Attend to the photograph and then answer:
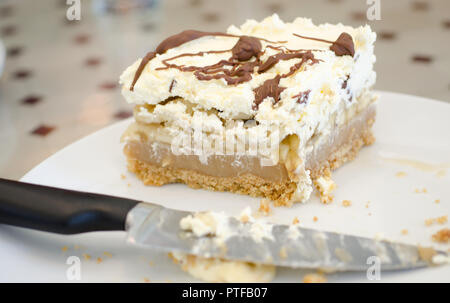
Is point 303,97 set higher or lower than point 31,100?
higher

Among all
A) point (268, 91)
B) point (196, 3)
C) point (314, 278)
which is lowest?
point (314, 278)

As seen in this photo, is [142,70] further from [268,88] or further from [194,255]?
[194,255]

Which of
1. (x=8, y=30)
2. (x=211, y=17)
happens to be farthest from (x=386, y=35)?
(x=8, y=30)

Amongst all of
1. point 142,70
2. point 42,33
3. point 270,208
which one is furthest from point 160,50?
point 42,33

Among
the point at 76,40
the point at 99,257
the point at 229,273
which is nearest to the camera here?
the point at 229,273

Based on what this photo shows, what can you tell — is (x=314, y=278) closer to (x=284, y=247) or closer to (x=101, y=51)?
(x=284, y=247)

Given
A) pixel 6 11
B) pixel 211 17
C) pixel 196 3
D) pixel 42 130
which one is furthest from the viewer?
pixel 6 11
